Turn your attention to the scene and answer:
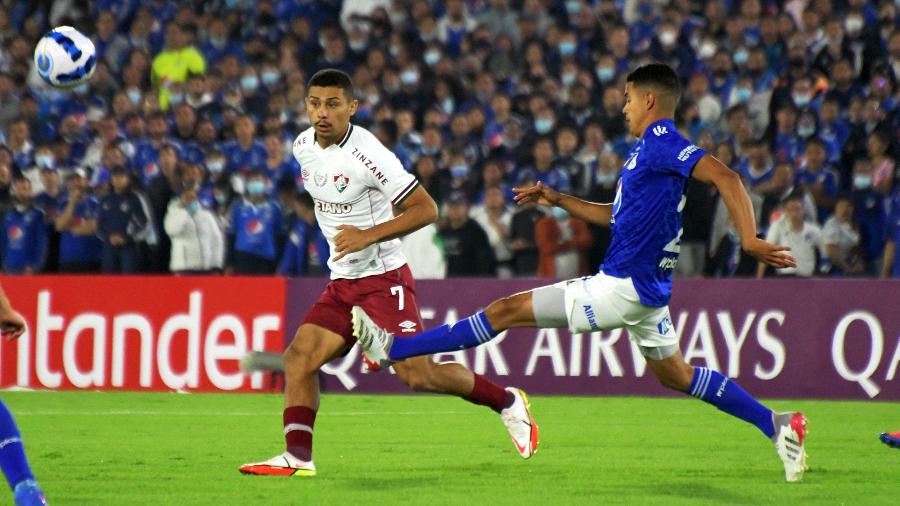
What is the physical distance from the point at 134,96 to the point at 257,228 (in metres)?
4.18

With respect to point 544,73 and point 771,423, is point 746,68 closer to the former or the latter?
point 544,73

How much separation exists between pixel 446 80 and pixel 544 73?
1.23m

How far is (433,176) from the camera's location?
1598 cm

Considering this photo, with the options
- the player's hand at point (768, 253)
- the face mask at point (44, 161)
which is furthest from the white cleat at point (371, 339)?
the face mask at point (44, 161)

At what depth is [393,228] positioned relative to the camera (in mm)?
7805

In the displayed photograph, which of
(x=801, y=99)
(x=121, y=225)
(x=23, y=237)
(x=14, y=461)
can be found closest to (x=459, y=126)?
(x=801, y=99)

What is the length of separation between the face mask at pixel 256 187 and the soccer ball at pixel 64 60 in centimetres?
408

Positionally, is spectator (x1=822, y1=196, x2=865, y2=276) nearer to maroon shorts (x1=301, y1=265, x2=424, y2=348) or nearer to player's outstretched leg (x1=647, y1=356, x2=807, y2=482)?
player's outstretched leg (x1=647, y1=356, x2=807, y2=482)

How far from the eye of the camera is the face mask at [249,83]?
62.6 feet

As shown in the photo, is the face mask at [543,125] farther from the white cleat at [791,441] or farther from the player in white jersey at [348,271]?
the white cleat at [791,441]

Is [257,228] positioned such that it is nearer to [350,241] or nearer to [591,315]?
[350,241]

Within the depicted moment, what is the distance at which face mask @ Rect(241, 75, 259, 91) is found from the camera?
19.1 m

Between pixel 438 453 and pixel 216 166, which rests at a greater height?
pixel 216 166

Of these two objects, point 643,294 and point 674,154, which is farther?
point 643,294
